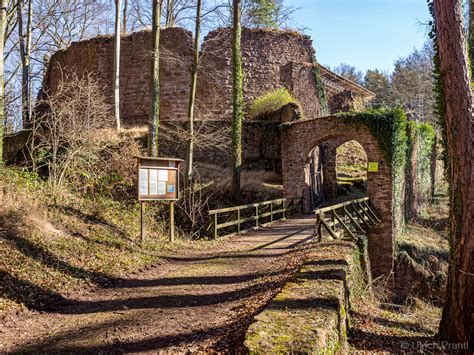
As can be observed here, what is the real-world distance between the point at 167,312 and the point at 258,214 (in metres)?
9.33

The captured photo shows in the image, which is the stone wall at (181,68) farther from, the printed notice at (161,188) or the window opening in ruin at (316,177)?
the printed notice at (161,188)

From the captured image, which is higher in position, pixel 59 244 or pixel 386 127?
pixel 386 127

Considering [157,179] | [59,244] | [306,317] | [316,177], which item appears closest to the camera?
[306,317]

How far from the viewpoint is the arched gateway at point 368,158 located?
13.7m

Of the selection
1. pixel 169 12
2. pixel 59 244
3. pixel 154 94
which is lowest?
pixel 59 244

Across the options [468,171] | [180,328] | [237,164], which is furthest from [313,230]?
[180,328]

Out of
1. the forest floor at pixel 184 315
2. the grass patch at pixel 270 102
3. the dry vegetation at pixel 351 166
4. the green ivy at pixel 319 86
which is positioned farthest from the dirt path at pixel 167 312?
the green ivy at pixel 319 86

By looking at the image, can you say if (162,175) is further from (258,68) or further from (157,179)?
(258,68)

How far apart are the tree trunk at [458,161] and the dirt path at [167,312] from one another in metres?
2.34

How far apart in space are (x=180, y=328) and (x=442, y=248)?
12902 mm

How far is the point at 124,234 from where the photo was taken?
881cm

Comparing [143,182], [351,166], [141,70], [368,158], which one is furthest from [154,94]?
[351,166]

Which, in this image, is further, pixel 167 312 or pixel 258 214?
pixel 258 214

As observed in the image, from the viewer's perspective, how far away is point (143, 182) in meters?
8.73
